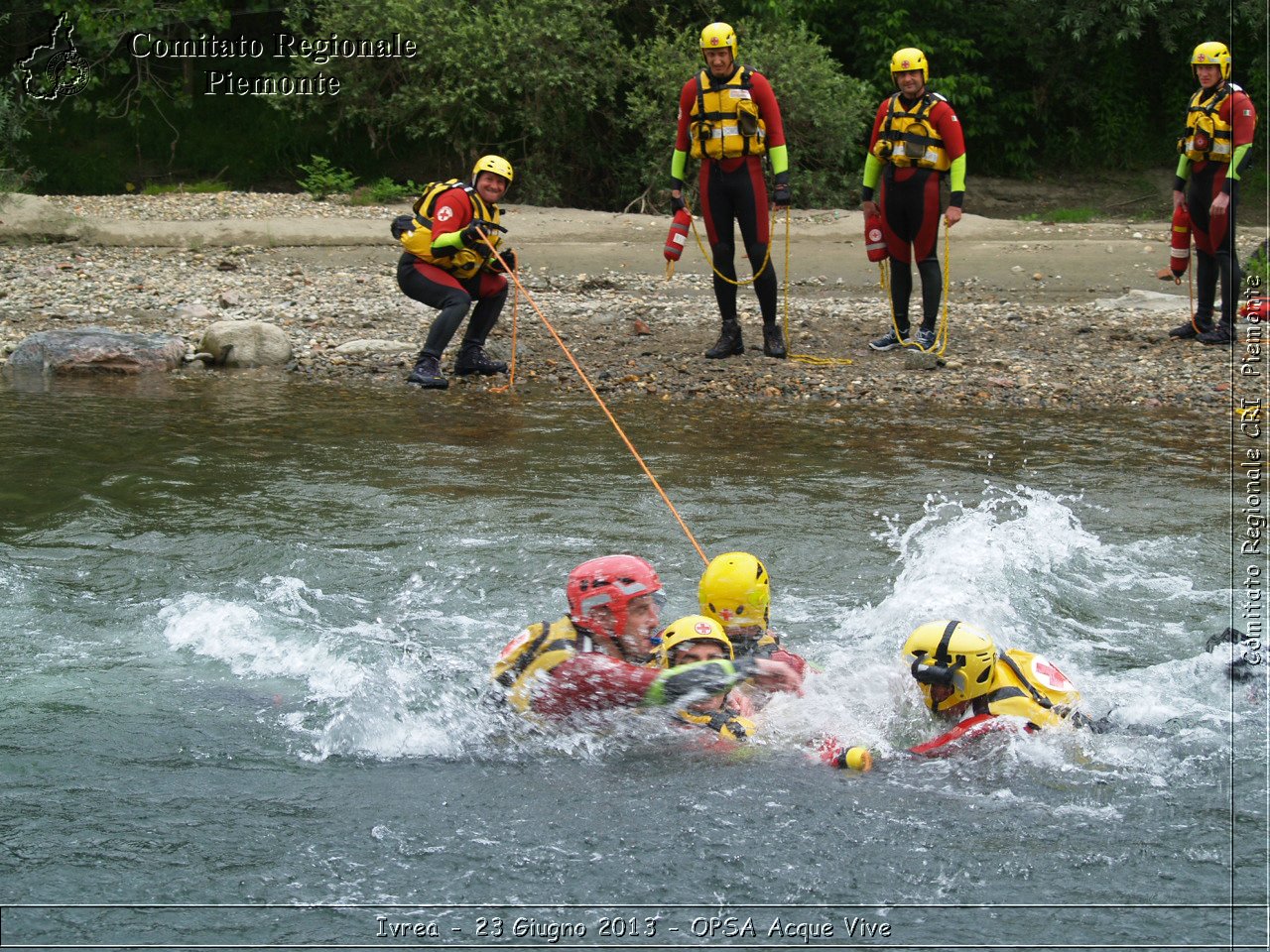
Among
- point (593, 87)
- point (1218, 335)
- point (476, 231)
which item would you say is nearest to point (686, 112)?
point (476, 231)

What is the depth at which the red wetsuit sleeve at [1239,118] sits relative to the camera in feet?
35.8

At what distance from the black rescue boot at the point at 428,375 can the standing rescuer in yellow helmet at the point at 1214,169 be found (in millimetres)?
6072

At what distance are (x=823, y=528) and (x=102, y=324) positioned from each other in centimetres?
825

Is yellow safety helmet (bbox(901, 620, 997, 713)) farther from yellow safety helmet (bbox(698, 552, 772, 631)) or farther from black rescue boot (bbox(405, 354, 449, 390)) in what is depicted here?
black rescue boot (bbox(405, 354, 449, 390))

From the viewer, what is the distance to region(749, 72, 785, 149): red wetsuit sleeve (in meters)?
10.7

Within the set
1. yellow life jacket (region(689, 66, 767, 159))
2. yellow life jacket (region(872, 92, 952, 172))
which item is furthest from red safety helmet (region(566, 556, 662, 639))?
yellow life jacket (region(872, 92, 952, 172))

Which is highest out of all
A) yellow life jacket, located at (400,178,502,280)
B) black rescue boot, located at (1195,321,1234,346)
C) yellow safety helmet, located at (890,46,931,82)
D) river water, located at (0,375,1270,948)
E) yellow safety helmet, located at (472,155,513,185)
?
yellow safety helmet, located at (890,46,931,82)

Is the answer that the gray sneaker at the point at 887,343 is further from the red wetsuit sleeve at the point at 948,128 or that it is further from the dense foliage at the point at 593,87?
the dense foliage at the point at 593,87

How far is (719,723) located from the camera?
5.78 metres

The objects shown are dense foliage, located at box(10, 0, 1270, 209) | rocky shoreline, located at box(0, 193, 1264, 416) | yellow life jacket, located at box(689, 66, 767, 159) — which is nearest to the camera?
yellow life jacket, located at box(689, 66, 767, 159)

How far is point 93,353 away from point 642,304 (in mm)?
5042

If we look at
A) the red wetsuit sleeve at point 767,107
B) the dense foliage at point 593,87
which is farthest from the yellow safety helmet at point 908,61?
the dense foliage at point 593,87

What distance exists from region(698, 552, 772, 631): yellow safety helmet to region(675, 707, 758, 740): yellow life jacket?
44cm

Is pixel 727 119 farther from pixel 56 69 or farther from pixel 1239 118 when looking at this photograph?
pixel 56 69
